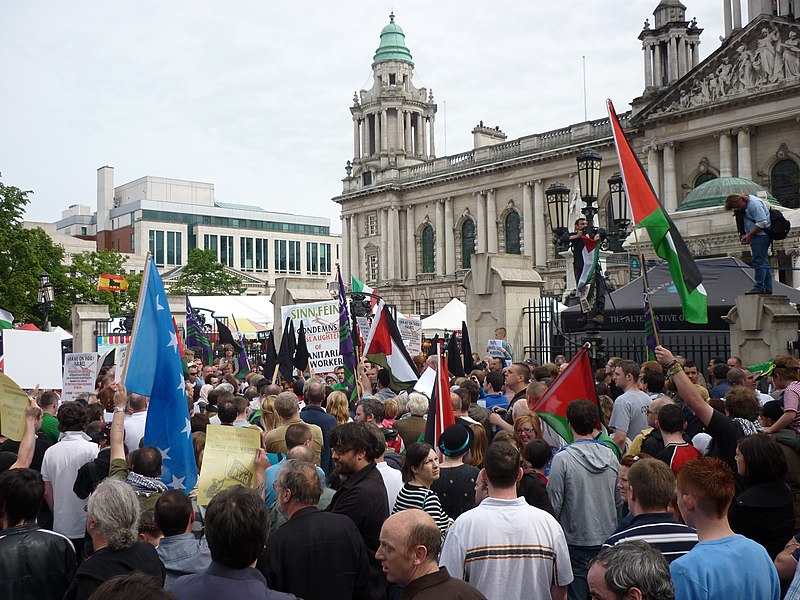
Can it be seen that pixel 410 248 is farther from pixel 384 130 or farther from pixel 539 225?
pixel 539 225

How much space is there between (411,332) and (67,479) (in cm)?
990

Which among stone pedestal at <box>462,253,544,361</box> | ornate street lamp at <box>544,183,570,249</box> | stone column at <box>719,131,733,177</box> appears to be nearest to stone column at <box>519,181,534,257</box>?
stone column at <box>719,131,733,177</box>

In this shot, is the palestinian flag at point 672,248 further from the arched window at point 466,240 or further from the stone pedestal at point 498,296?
the arched window at point 466,240

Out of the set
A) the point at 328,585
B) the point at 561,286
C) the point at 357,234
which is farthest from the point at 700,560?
the point at 357,234

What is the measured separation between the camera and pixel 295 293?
66.9 ft

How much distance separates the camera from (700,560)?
3.56 metres

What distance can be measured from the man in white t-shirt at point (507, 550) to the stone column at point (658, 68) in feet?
184

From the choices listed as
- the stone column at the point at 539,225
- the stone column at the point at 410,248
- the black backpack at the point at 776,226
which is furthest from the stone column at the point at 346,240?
the black backpack at the point at 776,226

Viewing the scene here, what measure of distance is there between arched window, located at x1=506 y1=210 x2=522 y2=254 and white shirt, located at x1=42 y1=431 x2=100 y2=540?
59063mm

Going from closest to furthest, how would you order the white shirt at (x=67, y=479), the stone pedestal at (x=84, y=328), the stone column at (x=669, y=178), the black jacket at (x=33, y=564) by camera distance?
the black jacket at (x=33, y=564) < the white shirt at (x=67, y=479) < the stone pedestal at (x=84, y=328) < the stone column at (x=669, y=178)

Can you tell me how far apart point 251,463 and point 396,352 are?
736 cm

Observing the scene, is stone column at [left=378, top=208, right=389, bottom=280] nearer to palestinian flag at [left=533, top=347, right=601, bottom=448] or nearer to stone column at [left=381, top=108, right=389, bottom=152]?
stone column at [left=381, top=108, right=389, bottom=152]

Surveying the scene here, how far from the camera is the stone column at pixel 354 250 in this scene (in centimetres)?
7625

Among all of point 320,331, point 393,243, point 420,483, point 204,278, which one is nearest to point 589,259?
point 320,331
